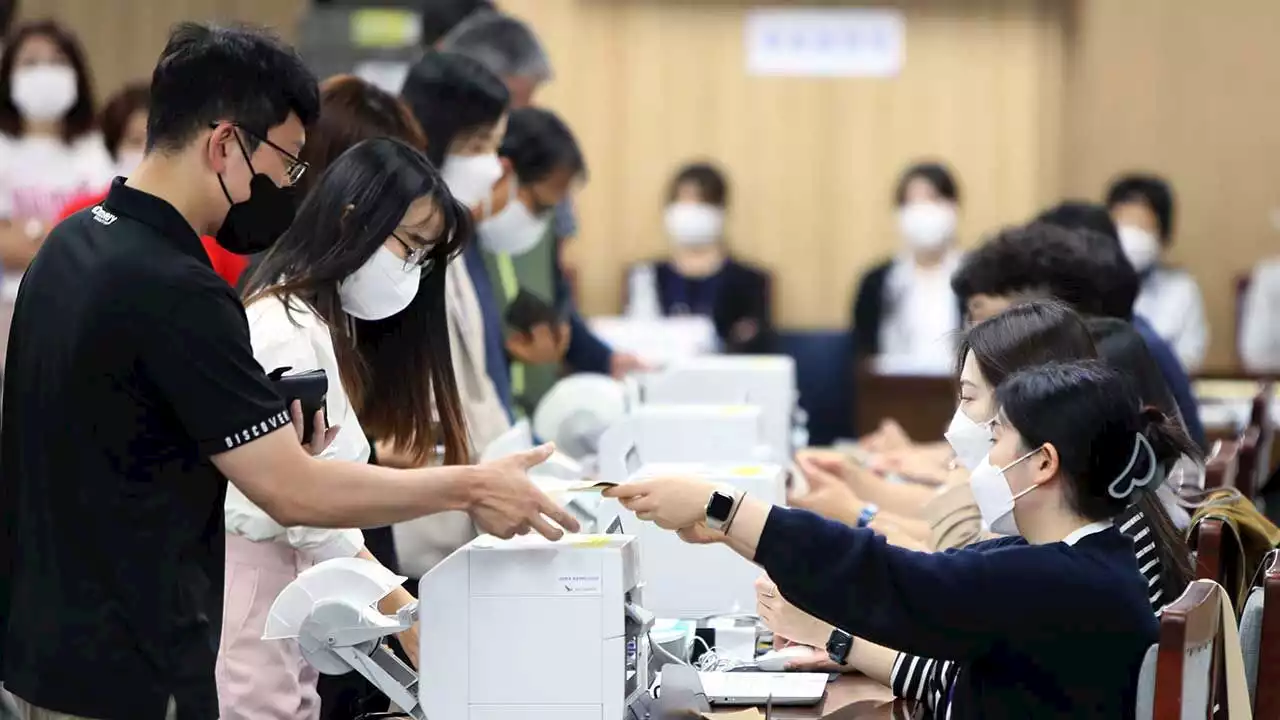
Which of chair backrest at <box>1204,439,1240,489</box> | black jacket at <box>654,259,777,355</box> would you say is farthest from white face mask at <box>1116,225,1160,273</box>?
chair backrest at <box>1204,439,1240,489</box>

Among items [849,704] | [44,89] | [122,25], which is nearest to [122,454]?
[849,704]

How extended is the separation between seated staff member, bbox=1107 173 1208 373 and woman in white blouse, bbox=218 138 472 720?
13.1 feet

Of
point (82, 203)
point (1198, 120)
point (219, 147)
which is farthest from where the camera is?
point (1198, 120)

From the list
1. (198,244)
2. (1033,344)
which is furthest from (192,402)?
(1033,344)

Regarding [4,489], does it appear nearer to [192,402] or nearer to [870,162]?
[192,402]

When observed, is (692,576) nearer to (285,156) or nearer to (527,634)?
(527,634)

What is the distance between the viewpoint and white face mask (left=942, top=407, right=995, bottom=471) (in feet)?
7.64

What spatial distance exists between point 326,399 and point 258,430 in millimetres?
388

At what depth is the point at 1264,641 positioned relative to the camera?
2.20 m

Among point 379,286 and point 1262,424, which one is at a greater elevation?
point 379,286

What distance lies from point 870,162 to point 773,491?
15.7ft

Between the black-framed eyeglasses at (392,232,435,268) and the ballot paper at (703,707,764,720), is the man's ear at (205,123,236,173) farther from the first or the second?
the ballot paper at (703,707,764,720)

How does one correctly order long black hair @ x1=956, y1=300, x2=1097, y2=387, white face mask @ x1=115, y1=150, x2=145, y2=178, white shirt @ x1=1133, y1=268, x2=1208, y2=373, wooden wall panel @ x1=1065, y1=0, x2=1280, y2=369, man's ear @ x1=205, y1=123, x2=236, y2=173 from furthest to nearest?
wooden wall panel @ x1=1065, y1=0, x2=1280, y2=369
white shirt @ x1=1133, y1=268, x2=1208, y2=373
white face mask @ x1=115, y1=150, x2=145, y2=178
long black hair @ x1=956, y1=300, x2=1097, y2=387
man's ear @ x1=205, y1=123, x2=236, y2=173

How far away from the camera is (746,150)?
23.7 ft
